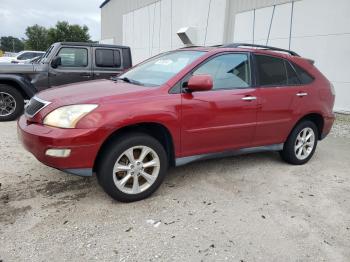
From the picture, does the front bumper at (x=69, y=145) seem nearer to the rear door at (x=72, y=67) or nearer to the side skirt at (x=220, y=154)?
the side skirt at (x=220, y=154)

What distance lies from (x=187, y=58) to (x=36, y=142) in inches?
78.4

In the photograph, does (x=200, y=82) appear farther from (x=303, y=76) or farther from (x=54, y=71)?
(x=54, y=71)

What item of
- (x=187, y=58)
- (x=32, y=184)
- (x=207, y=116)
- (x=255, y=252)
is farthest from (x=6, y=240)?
(x=187, y=58)

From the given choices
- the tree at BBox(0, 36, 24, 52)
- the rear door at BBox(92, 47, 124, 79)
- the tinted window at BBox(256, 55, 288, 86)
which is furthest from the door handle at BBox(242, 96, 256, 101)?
the tree at BBox(0, 36, 24, 52)

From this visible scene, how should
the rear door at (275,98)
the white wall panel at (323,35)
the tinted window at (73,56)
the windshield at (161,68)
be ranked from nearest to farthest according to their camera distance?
the windshield at (161,68) < the rear door at (275,98) < the tinted window at (73,56) < the white wall panel at (323,35)

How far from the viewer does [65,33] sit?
46.6 m

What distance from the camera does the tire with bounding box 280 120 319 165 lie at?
4.89 m

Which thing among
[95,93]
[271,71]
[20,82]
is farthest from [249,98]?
[20,82]

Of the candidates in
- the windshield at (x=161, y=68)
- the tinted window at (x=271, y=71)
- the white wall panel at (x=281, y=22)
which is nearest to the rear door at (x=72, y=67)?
the windshield at (x=161, y=68)

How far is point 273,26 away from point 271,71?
24.3 ft

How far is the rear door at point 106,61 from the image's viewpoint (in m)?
7.78

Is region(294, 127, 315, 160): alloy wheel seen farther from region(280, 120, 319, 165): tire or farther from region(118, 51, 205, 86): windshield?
region(118, 51, 205, 86): windshield

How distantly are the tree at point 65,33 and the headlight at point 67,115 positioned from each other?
152 feet

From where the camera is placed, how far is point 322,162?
17.5 feet
